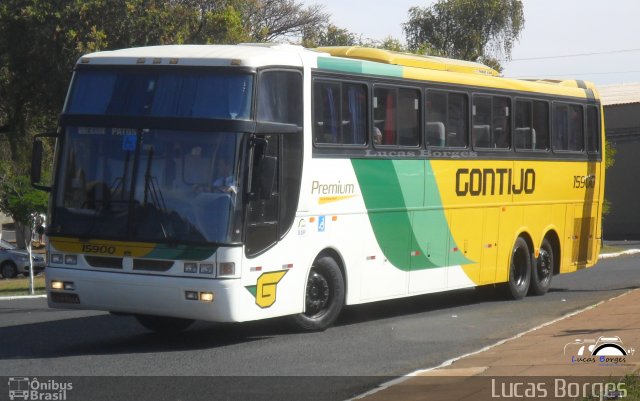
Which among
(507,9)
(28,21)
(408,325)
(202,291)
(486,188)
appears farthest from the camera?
(507,9)

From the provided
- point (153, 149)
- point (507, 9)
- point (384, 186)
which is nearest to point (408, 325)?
point (384, 186)

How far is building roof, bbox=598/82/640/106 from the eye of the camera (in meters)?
54.8

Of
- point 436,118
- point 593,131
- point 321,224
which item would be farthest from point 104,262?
point 593,131

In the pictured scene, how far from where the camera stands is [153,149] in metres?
12.3

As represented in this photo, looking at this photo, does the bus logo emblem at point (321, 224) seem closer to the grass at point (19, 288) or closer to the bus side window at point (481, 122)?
the bus side window at point (481, 122)

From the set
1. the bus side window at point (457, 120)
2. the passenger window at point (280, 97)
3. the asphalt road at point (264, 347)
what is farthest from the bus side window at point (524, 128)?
the passenger window at point (280, 97)

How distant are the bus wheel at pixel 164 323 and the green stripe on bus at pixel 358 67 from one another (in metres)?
3.61

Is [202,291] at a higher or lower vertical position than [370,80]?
lower

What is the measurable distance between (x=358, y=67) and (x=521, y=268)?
580cm

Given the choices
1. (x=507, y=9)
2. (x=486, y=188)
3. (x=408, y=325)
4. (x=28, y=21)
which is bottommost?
(x=408, y=325)

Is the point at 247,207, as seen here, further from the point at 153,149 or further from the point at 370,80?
the point at 370,80

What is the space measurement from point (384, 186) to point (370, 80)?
55.9 inches

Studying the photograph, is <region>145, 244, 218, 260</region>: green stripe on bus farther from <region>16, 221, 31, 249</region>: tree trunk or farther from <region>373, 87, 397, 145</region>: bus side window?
<region>16, 221, 31, 249</region>: tree trunk

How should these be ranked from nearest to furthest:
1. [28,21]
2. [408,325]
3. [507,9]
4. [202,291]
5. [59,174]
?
[202,291] → [59,174] → [408,325] → [28,21] → [507,9]
